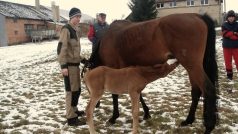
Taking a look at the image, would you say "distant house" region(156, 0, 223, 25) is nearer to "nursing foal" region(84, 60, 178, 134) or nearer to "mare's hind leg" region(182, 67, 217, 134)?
"mare's hind leg" region(182, 67, 217, 134)

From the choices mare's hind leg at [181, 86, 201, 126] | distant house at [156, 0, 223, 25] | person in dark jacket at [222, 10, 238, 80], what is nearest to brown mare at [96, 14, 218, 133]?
mare's hind leg at [181, 86, 201, 126]

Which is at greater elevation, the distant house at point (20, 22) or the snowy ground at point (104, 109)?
the distant house at point (20, 22)

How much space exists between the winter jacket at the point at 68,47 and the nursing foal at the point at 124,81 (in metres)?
0.65

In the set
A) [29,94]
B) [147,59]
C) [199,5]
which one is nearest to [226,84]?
[147,59]

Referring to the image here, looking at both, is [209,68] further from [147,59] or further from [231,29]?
[231,29]

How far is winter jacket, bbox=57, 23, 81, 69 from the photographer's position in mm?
5773

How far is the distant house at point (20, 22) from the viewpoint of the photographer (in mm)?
38062

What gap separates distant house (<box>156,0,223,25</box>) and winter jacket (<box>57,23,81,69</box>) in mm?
45028

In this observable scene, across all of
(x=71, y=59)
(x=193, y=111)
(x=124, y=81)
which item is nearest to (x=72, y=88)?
(x=71, y=59)

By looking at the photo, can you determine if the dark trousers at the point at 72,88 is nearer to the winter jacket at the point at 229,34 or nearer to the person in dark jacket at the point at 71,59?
the person in dark jacket at the point at 71,59

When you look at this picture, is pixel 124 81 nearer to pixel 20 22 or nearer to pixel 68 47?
pixel 68 47

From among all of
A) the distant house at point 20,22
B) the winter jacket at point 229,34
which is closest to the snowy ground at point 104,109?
the winter jacket at point 229,34

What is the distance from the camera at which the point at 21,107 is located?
7.47m

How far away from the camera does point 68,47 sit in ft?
19.5
